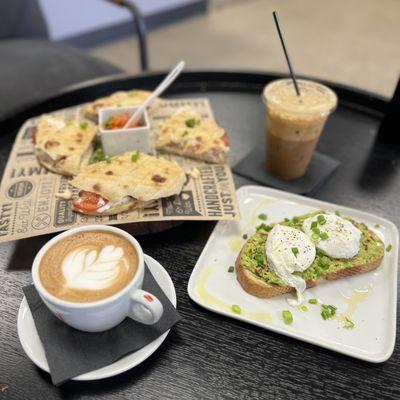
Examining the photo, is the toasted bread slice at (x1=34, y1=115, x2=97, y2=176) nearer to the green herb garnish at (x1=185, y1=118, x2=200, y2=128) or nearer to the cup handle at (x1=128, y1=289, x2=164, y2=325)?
the green herb garnish at (x1=185, y1=118, x2=200, y2=128)

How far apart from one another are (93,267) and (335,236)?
710 millimetres

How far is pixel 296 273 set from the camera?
115 centimetres

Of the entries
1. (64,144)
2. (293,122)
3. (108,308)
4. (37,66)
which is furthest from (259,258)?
(37,66)

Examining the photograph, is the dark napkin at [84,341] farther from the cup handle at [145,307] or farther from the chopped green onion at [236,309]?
the chopped green onion at [236,309]

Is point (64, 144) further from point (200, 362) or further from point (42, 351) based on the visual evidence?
point (200, 362)

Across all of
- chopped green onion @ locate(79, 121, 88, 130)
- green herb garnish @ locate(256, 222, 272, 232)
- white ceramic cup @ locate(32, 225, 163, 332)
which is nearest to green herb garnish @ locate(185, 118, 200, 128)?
chopped green onion @ locate(79, 121, 88, 130)

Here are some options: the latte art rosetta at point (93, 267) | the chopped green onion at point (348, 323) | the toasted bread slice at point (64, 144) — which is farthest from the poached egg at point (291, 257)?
the toasted bread slice at point (64, 144)

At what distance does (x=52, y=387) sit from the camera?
97cm

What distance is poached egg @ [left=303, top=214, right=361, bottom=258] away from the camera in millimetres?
1195

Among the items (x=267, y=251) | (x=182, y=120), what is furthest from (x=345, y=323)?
(x=182, y=120)

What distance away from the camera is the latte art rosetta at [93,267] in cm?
97

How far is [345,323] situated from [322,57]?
15.6 ft

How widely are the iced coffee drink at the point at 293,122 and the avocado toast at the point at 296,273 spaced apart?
392 millimetres

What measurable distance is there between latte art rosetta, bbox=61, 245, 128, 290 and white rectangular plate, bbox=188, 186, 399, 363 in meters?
0.26
